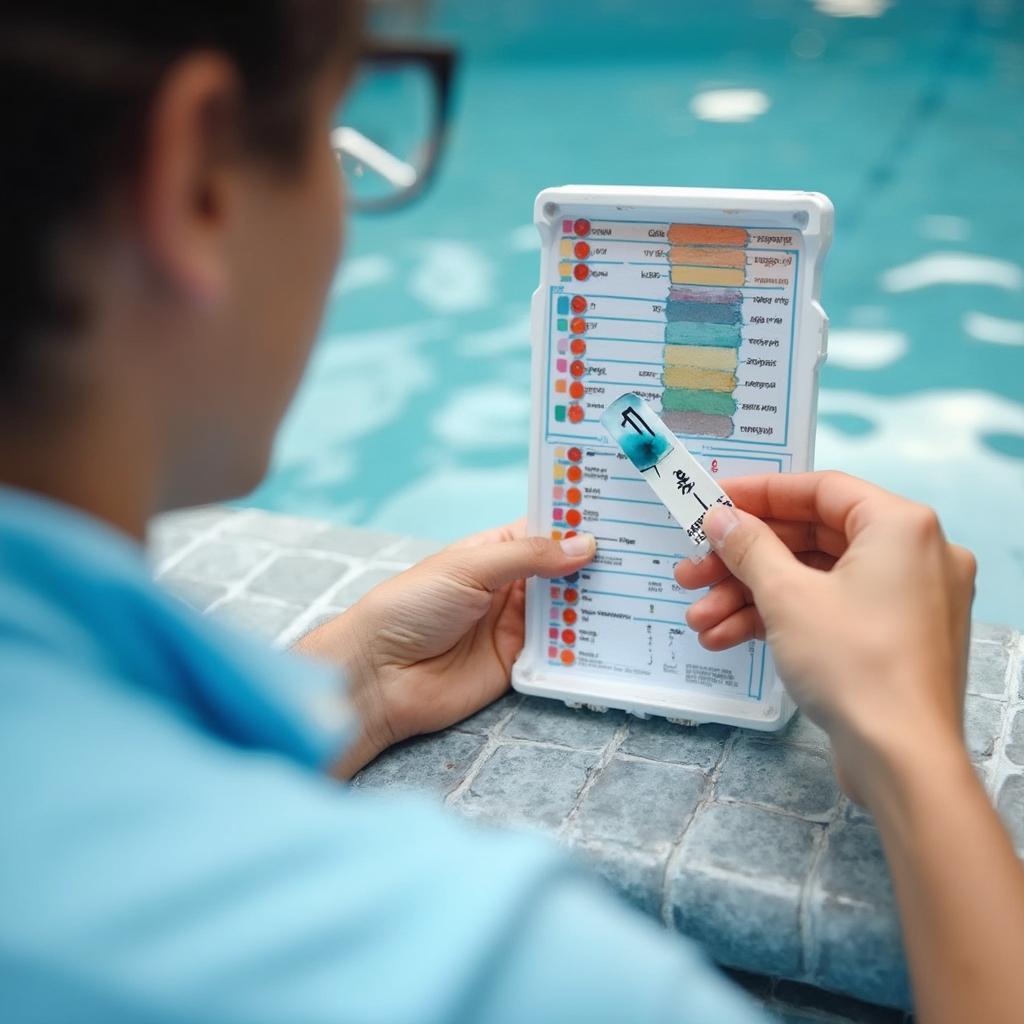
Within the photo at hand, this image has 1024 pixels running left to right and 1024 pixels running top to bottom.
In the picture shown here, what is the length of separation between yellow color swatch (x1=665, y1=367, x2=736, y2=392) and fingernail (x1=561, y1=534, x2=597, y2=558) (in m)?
0.17

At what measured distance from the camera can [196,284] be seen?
469mm

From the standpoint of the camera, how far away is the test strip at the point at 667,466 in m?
1.05

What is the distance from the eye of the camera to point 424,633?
1155mm

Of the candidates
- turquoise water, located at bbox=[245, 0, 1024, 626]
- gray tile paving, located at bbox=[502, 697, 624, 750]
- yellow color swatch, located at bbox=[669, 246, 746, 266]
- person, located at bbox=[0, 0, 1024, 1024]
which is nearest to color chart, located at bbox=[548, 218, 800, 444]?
yellow color swatch, located at bbox=[669, 246, 746, 266]

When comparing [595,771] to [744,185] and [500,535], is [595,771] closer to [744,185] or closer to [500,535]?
[500,535]

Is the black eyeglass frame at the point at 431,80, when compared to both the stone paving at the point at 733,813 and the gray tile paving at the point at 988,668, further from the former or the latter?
the gray tile paving at the point at 988,668

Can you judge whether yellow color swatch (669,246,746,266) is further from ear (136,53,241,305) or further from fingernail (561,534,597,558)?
ear (136,53,241,305)

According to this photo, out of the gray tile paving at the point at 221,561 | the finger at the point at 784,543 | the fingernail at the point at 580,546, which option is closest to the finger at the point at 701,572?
the finger at the point at 784,543

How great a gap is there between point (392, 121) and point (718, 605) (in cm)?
49

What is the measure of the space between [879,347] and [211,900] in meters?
2.78

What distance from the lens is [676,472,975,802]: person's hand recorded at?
809 millimetres

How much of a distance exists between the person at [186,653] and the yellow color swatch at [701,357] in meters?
0.56

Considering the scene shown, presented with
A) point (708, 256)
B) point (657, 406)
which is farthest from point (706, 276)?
point (657, 406)

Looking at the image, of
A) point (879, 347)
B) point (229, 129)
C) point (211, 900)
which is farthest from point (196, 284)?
point (879, 347)
